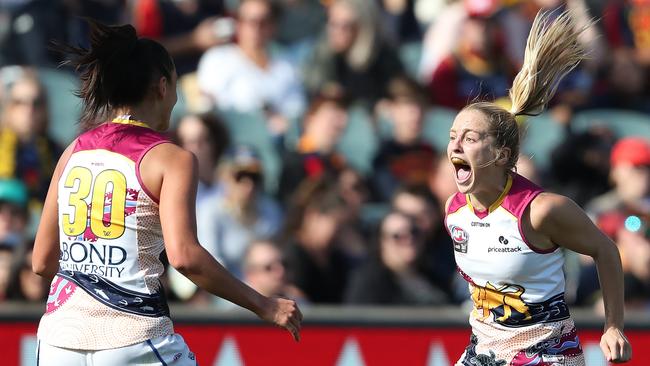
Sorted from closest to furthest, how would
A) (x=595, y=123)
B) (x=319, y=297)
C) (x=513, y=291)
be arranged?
(x=513, y=291) < (x=319, y=297) < (x=595, y=123)

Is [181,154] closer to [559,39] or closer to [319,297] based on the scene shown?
[559,39]

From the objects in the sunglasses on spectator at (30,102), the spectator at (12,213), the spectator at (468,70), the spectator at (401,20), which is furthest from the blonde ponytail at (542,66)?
the spectator at (401,20)

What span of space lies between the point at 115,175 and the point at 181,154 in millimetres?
249

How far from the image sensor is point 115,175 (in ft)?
13.4

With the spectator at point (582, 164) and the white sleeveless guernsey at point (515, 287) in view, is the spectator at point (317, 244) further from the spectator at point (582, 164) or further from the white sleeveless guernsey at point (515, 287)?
the white sleeveless guernsey at point (515, 287)

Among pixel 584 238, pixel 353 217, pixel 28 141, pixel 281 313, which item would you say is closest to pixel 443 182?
pixel 353 217

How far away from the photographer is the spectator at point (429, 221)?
8298 mm

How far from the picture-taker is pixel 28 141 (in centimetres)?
829

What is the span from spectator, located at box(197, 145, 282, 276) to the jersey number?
3.90 metres

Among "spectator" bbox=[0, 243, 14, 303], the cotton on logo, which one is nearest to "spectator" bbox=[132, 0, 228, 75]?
"spectator" bbox=[0, 243, 14, 303]

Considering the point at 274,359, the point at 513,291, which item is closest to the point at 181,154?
the point at 513,291

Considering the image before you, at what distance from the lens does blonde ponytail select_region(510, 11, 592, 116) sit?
4.76 metres

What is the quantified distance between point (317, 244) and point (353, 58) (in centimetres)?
204

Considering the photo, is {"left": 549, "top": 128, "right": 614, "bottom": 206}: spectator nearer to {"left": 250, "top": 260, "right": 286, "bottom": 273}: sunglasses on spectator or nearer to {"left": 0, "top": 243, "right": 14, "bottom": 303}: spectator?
{"left": 250, "top": 260, "right": 286, "bottom": 273}: sunglasses on spectator
